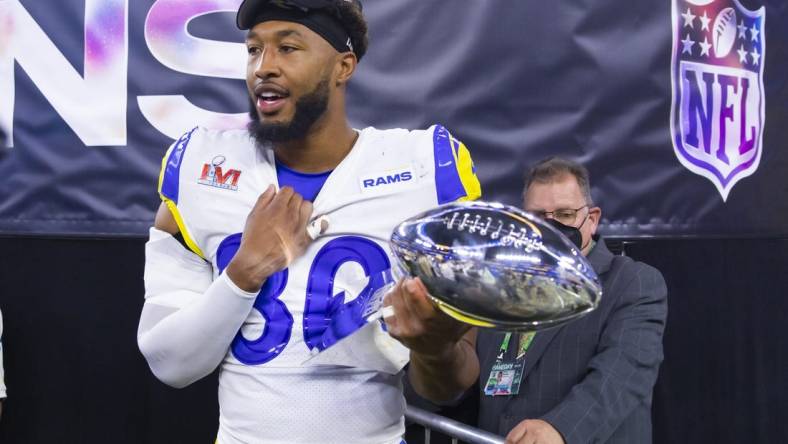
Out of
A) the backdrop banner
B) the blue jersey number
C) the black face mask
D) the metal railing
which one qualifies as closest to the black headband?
the blue jersey number

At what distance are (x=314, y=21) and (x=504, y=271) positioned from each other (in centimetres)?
76

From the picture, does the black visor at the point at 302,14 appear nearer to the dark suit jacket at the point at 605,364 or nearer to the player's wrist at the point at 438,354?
the player's wrist at the point at 438,354

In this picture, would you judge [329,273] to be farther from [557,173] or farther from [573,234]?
[557,173]

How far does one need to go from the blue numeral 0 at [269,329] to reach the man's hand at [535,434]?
69 centimetres

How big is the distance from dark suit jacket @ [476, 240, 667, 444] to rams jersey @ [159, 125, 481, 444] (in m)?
0.65

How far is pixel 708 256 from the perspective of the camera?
9.74ft

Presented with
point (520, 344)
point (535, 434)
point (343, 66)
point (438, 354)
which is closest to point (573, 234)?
point (520, 344)

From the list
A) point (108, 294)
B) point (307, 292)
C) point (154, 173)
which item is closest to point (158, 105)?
point (154, 173)

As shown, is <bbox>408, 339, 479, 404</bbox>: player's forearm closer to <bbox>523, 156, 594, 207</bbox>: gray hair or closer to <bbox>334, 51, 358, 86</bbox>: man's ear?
<bbox>334, 51, 358, 86</bbox>: man's ear

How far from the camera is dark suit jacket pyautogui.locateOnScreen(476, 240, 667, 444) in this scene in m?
2.11

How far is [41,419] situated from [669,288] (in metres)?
→ 1.99

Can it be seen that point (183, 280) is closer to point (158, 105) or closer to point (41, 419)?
point (158, 105)

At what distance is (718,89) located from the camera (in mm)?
2979

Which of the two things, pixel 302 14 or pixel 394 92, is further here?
pixel 394 92
